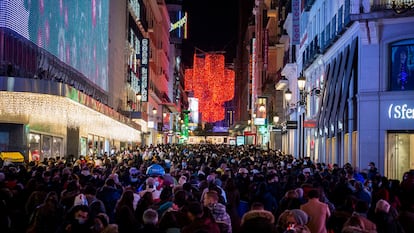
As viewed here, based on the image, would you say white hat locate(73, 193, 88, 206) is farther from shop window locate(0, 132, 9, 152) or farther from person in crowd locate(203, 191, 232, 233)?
shop window locate(0, 132, 9, 152)

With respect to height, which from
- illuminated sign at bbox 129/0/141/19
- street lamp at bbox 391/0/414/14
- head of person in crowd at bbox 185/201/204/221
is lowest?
head of person in crowd at bbox 185/201/204/221

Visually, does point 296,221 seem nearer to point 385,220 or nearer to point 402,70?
point 385,220

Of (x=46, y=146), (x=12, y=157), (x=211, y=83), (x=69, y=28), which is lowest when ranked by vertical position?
(x=12, y=157)

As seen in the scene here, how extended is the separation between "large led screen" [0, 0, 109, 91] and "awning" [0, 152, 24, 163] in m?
4.62

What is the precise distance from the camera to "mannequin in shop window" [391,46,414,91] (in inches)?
1080

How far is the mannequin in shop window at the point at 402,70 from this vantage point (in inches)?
1080

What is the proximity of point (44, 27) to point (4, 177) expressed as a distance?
16854mm

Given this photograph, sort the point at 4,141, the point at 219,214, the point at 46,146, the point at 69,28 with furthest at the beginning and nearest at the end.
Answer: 1. the point at 69,28
2. the point at 46,146
3. the point at 4,141
4. the point at 219,214

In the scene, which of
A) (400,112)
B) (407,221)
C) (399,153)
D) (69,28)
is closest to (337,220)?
(407,221)

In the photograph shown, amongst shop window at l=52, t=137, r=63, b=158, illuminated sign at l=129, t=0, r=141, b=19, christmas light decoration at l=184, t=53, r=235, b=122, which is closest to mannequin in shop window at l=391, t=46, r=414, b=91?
shop window at l=52, t=137, r=63, b=158

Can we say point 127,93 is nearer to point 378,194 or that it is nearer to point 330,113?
point 330,113

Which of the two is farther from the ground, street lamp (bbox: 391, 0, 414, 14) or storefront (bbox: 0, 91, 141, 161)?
street lamp (bbox: 391, 0, 414, 14)

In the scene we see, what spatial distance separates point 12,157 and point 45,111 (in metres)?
3.70

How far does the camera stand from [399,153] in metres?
28.0
